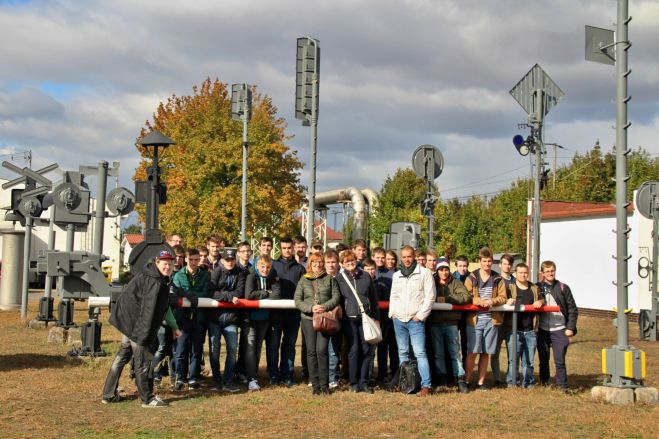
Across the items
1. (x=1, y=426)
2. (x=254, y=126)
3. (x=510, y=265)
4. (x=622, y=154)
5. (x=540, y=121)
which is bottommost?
(x=1, y=426)

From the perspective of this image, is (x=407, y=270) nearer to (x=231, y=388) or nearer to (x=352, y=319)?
(x=352, y=319)

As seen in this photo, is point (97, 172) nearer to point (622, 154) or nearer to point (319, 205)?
point (622, 154)

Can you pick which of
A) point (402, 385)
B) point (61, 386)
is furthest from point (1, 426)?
point (402, 385)

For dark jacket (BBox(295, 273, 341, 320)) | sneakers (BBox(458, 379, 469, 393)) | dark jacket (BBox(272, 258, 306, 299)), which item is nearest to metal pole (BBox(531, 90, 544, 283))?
sneakers (BBox(458, 379, 469, 393))

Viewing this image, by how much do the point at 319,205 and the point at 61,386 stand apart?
52318 mm

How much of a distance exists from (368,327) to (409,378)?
2.76ft

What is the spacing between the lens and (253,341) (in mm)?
11953

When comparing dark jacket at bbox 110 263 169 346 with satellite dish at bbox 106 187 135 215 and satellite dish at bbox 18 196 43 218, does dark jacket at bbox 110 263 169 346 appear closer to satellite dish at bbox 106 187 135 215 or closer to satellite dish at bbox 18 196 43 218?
satellite dish at bbox 106 187 135 215

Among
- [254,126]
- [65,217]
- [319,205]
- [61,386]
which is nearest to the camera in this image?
[61,386]

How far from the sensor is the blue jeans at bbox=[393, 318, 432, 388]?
11531 millimetres

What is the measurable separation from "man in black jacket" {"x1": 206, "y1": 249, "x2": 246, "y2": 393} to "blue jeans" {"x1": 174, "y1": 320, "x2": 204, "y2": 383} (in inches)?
6.8

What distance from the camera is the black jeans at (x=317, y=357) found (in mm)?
11352

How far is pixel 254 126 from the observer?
42.5m

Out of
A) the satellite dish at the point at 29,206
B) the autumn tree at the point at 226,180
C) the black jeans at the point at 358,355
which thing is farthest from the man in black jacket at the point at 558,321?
the autumn tree at the point at 226,180
